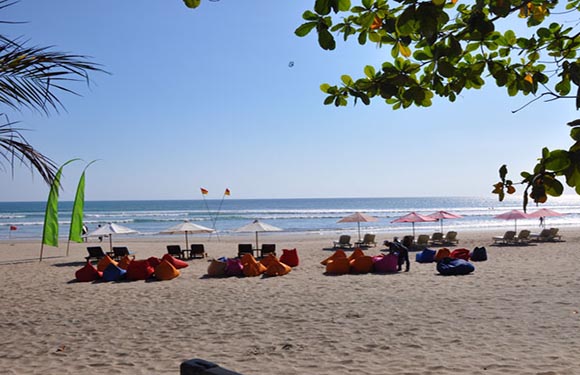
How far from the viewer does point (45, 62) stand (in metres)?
2.67

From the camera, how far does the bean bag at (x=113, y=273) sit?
11.7 meters

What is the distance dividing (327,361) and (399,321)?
203cm

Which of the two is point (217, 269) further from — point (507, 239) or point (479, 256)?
point (507, 239)

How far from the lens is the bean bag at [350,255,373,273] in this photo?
12.1 metres

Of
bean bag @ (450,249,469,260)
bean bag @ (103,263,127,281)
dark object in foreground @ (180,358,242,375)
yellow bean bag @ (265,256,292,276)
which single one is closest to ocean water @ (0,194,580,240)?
bean bag @ (450,249,469,260)

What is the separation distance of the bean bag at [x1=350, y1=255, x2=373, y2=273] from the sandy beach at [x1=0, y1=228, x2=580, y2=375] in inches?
24.5

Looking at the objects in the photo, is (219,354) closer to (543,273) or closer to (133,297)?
(133,297)

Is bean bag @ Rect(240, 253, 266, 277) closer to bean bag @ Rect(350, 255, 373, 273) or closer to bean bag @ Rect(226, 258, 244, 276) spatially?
bean bag @ Rect(226, 258, 244, 276)

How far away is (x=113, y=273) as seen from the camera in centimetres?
1172

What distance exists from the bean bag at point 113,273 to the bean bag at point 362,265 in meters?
5.66

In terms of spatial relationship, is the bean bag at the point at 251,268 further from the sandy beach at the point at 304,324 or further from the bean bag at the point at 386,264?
the bean bag at the point at 386,264

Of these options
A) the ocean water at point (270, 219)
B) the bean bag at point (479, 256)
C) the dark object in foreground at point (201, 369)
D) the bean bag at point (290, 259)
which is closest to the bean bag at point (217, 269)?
the bean bag at point (290, 259)

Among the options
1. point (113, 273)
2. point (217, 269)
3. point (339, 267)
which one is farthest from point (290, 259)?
point (113, 273)

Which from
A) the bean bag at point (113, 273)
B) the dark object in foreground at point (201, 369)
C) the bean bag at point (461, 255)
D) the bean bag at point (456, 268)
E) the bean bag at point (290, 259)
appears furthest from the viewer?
the bean bag at point (290, 259)
